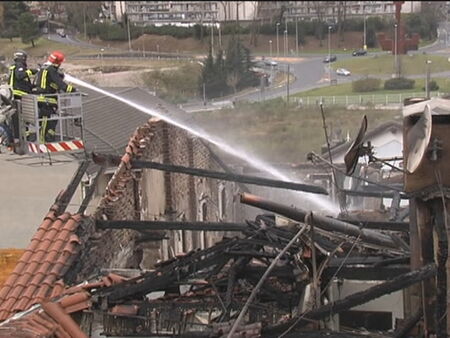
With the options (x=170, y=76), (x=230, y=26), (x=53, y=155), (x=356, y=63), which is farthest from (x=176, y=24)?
(x=53, y=155)

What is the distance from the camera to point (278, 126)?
39438mm

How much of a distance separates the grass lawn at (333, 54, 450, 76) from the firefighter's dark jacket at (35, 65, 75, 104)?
23327mm

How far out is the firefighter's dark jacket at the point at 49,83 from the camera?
10664 mm

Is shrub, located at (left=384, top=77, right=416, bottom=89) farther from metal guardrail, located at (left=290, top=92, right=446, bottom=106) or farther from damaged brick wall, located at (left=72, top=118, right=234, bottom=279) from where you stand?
damaged brick wall, located at (left=72, top=118, right=234, bottom=279)

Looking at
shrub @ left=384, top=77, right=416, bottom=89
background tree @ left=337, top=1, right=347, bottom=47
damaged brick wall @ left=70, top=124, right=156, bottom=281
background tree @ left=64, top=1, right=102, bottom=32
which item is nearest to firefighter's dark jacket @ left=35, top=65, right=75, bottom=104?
damaged brick wall @ left=70, top=124, right=156, bottom=281

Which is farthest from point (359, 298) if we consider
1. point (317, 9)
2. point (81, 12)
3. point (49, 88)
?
point (317, 9)

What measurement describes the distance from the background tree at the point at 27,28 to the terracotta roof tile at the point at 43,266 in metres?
33.0

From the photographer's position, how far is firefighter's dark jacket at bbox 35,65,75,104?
35.0ft

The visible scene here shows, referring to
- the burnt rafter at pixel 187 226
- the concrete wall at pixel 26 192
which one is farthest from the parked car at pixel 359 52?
the burnt rafter at pixel 187 226

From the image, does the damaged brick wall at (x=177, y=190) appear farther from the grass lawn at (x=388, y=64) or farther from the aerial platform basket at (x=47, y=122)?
the grass lawn at (x=388, y=64)

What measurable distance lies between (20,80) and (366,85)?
30.4 metres

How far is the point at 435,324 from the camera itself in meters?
4.41

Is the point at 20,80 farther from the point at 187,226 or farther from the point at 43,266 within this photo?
the point at 187,226

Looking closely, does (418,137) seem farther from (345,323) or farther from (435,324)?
(345,323)
